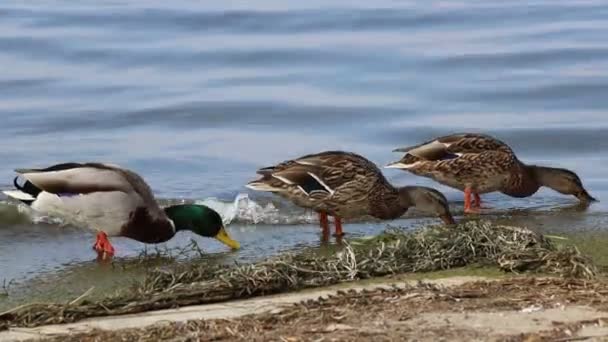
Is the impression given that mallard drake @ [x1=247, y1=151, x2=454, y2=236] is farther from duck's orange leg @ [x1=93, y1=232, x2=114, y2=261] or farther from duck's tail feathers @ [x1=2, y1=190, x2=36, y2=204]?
duck's tail feathers @ [x1=2, y1=190, x2=36, y2=204]

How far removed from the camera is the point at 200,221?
8.84 meters

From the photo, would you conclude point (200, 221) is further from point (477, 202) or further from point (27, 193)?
point (477, 202)

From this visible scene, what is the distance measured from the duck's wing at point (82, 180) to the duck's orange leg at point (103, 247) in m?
0.27

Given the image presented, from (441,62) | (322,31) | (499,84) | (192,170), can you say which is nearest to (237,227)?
(192,170)

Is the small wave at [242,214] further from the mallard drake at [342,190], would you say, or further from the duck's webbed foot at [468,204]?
the duck's webbed foot at [468,204]

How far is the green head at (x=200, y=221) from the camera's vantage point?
8.77 metres

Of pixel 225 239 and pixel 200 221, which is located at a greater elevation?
pixel 200 221

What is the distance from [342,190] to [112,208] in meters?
1.39

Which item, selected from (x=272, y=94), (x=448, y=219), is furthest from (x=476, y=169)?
(x=272, y=94)

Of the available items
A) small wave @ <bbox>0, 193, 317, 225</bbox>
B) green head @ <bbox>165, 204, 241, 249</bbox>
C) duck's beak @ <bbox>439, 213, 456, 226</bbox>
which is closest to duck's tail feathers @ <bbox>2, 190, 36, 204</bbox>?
small wave @ <bbox>0, 193, 317, 225</bbox>

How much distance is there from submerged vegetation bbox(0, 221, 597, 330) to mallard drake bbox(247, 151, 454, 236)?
1.46 metres

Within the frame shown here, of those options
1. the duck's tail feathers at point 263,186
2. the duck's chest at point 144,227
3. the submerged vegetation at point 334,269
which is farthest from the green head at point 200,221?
the submerged vegetation at point 334,269

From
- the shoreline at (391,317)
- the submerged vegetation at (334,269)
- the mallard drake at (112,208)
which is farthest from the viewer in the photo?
the mallard drake at (112,208)

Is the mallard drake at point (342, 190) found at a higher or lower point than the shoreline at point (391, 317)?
higher
